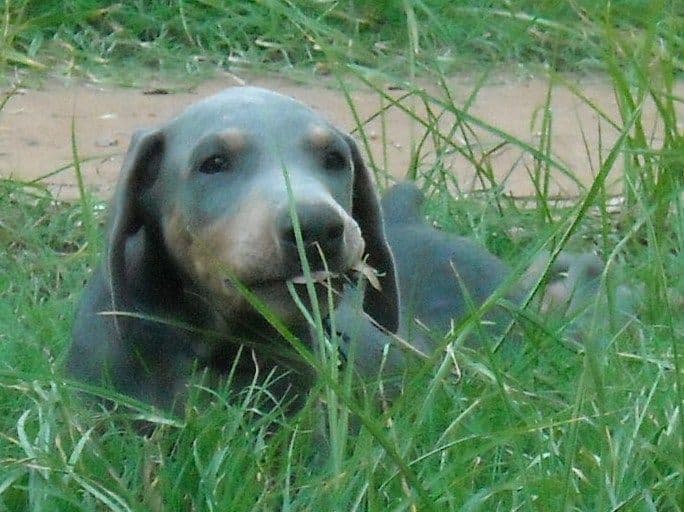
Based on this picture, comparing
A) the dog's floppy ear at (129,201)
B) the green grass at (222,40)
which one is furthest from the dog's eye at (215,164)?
the green grass at (222,40)

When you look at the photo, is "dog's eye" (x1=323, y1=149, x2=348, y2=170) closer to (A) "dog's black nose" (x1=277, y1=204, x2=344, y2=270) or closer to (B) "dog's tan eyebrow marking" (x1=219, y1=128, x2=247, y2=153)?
(B) "dog's tan eyebrow marking" (x1=219, y1=128, x2=247, y2=153)

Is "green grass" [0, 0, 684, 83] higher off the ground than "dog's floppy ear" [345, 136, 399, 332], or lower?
lower

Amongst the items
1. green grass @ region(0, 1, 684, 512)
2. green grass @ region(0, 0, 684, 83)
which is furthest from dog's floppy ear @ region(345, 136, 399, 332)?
green grass @ region(0, 0, 684, 83)

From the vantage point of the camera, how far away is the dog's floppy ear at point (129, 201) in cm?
251

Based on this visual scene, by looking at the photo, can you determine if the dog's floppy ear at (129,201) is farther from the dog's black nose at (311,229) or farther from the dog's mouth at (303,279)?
the dog's black nose at (311,229)

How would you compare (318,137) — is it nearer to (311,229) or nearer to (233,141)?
(233,141)

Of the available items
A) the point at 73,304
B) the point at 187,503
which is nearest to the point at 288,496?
the point at 187,503

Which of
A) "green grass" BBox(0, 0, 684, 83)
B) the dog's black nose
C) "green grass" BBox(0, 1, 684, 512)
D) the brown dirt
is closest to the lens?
"green grass" BBox(0, 1, 684, 512)

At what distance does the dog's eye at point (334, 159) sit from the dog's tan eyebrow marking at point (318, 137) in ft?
0.06

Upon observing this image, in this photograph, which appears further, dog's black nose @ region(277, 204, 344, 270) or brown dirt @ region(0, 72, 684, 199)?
brown dirt @ region(0, 72, 684, 199)

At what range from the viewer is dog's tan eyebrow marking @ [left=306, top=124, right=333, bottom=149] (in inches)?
98.5

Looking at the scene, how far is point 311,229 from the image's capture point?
7.31 ft

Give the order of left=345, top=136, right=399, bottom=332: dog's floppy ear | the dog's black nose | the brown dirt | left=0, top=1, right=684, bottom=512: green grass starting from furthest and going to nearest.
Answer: the brown dirt < left=345, top=136, right=399, bottom=332: dog's floppy ear < the dog's black nose < left=0, top=1, right=684, bottom=512: green grass

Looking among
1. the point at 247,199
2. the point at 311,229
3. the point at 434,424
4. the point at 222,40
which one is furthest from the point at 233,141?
the point at 222,40
